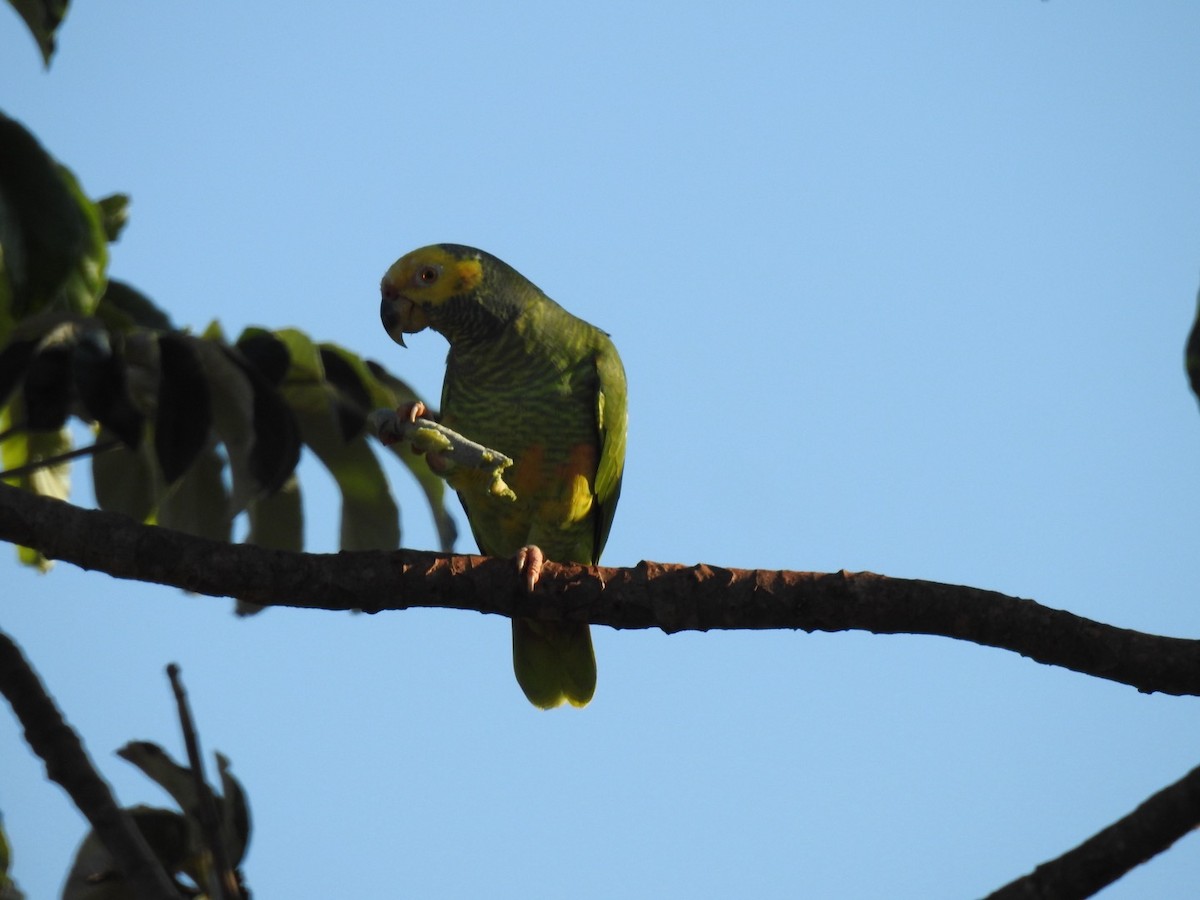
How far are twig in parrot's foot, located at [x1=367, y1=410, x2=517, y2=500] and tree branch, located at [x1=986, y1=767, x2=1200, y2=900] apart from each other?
5.03 ft

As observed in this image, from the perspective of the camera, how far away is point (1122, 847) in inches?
61.3

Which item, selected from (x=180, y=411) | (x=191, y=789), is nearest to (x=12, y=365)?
(x=180, y=411)

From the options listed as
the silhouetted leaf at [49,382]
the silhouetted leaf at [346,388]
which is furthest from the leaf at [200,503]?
the silhouetted leaf at [49,382]

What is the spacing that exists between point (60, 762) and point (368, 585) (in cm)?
64

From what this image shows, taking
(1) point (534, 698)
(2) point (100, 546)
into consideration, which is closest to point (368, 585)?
(2) point (100, 546)

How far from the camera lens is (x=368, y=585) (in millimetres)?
2123

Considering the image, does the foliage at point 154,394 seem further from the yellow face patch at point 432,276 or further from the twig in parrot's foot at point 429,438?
the yellow face patch at point 432,276

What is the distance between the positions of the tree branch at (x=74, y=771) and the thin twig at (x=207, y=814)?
32 centimetres

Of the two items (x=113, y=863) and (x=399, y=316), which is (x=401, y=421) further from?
(x=113, y=863)

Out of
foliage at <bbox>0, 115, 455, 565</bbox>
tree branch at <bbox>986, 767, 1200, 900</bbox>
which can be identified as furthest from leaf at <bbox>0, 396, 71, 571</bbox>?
tree branch at <bbox>986, 767, 1200, 900</bbox>

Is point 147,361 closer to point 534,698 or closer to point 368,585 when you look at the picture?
point 368,585

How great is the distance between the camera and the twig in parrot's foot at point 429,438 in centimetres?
254

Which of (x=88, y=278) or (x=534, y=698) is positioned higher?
(x=88, y=278)

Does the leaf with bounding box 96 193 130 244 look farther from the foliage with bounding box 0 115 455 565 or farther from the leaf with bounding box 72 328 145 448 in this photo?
the leaf with bounding box 72 328 145 448
